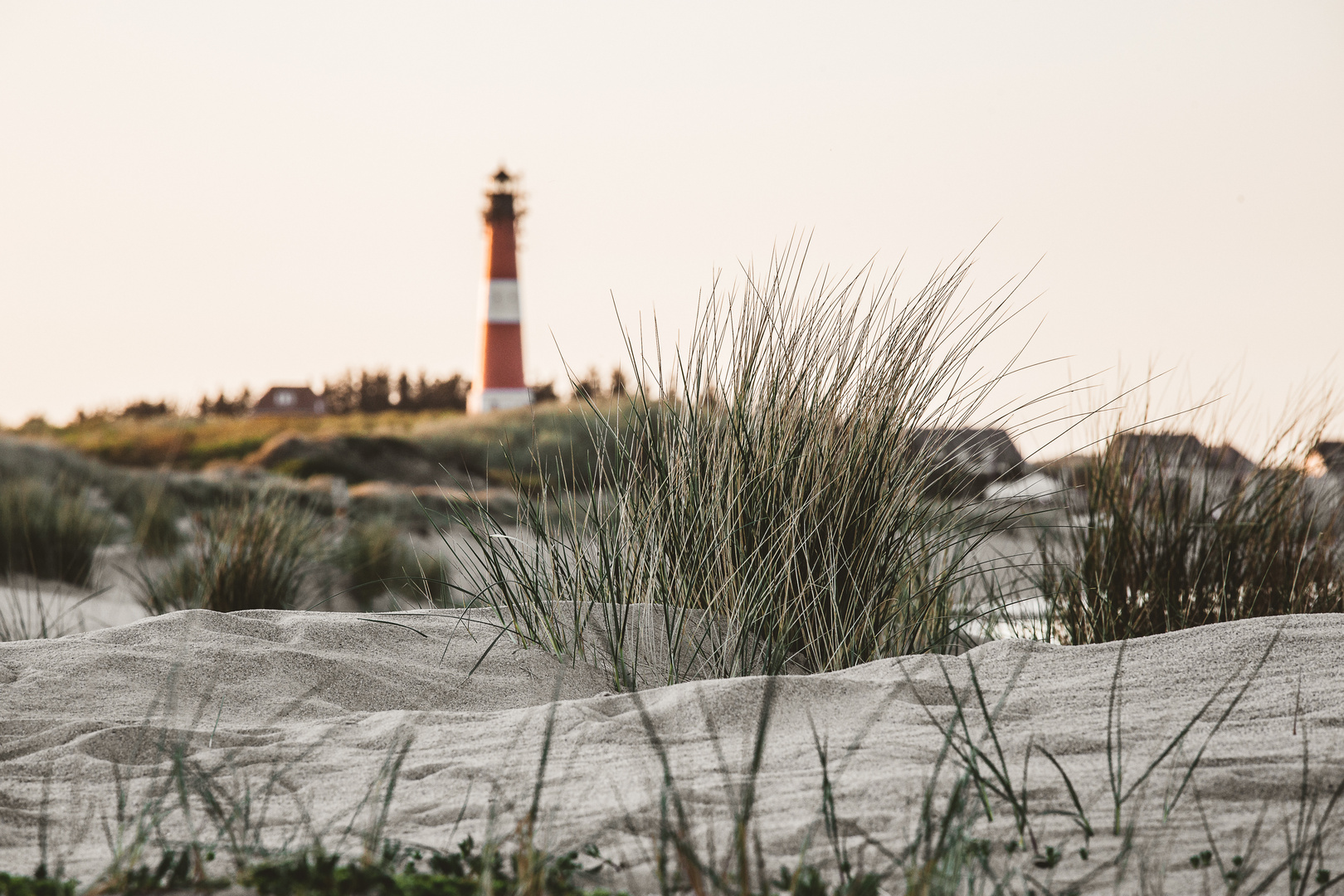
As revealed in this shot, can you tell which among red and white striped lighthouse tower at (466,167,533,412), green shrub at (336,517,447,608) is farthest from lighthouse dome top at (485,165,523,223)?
green shrub at (336,517,447,608)

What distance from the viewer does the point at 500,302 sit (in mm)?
18969

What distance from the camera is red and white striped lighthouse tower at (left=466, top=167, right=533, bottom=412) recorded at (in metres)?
18.4

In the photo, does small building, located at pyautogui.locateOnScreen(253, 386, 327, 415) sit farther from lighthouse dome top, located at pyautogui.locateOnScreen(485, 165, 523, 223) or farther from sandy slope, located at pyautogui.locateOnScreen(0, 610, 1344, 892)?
sandy slope, located at pyautogui.locateOnScreen(0, 610, 1344, 892)

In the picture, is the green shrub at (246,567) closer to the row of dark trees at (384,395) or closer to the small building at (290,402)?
the row of dark trees at (384,395)

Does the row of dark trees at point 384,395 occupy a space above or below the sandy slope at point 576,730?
above

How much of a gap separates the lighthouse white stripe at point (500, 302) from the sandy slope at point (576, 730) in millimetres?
16997

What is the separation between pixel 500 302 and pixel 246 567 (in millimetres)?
15696

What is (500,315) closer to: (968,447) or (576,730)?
(968,447)

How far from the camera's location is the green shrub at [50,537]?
531 centimetres

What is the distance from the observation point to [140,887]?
1001 millimetres

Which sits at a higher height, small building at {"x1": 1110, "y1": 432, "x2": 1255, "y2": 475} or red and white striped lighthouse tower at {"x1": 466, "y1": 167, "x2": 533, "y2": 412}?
red and white striped lighthouse tower at {"x1": 466, "y1": 167, "x2": 533, "y2": 412}

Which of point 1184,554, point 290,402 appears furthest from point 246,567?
point 290,402

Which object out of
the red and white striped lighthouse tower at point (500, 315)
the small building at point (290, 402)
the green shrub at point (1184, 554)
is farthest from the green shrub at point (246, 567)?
the small building at point (290, 402)

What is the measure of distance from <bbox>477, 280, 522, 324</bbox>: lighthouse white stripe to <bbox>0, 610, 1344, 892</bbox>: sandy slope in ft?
55.8
